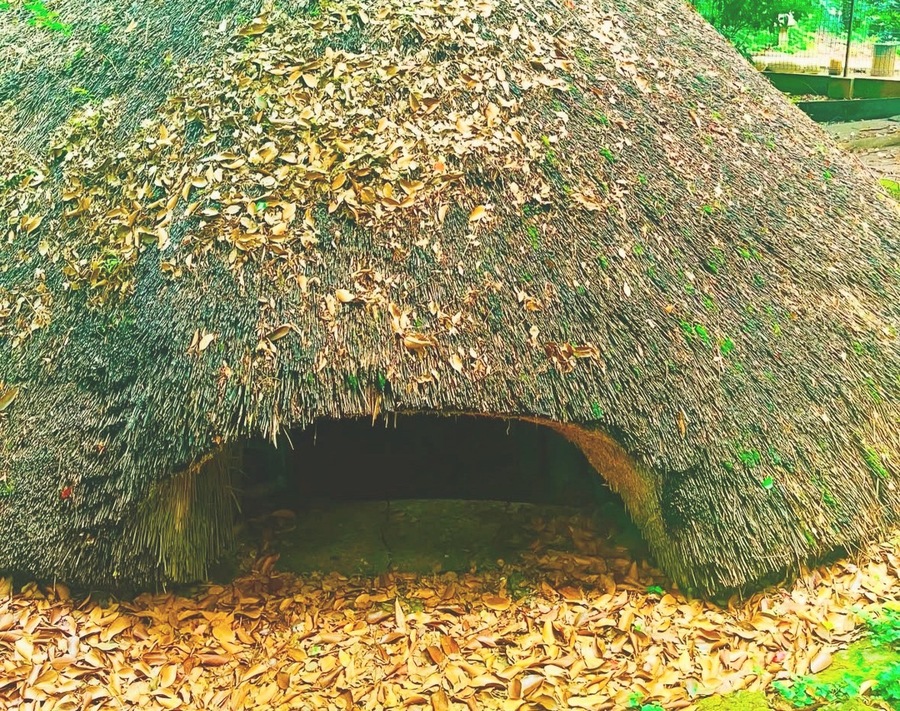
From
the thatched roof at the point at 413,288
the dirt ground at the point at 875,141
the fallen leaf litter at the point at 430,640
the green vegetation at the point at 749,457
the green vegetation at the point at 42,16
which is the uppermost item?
the green vegetation at the point at 42,16

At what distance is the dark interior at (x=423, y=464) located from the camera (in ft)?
20.6

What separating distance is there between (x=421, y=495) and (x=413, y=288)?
7.87 ft

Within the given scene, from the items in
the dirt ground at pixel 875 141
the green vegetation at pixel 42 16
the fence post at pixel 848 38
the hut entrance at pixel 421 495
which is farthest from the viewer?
the fence post at pixel 848 38

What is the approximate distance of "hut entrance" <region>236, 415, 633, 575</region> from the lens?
18.0 feet

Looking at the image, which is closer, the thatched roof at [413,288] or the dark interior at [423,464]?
the thatched roof at [413,288]

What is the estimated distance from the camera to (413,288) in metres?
4.75

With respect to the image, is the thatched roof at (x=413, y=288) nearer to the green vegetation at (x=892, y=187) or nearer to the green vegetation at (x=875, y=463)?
the green vegetation at (x=875, y=463)

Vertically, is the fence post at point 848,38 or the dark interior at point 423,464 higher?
the fence post at point 848,38

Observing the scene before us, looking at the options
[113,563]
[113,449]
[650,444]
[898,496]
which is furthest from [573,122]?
[113,563]

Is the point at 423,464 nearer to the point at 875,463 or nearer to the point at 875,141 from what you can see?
the point at 875,463

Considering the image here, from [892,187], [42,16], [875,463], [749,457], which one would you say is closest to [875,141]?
[892,187]

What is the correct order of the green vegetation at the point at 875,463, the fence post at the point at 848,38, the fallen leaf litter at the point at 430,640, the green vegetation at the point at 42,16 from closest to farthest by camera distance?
the fallen leaf litter at the point at 430,640, the green vegetation at the point at 875,463, the green vegetation at the point at 42,16, the fence post at the point at 848,38

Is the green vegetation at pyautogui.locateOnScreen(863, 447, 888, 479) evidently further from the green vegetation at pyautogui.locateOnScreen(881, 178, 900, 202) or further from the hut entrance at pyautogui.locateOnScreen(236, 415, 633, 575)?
the green vegetation at pyautogui.locateOnScreen(881, 178, 900, 202)

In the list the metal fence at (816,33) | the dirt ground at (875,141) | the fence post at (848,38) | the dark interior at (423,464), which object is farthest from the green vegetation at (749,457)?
the fence post at (848,38)
